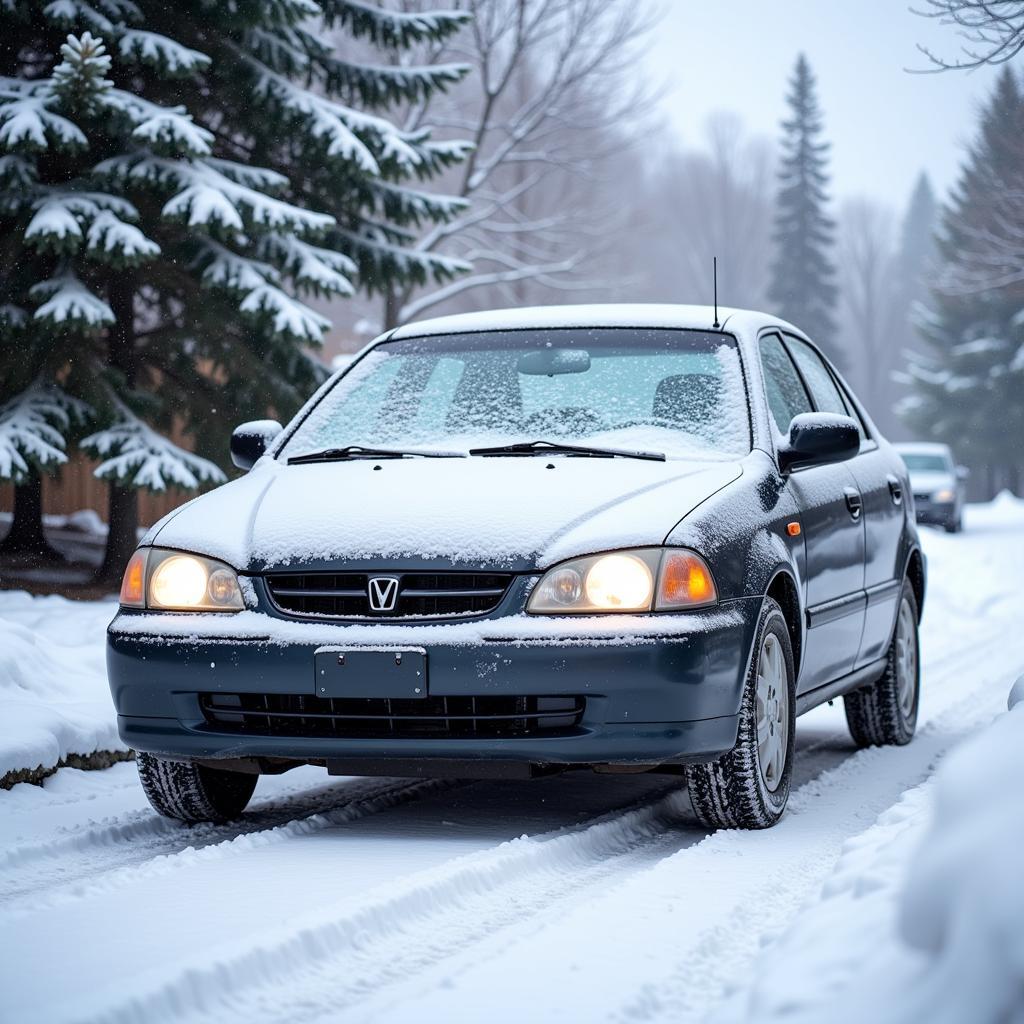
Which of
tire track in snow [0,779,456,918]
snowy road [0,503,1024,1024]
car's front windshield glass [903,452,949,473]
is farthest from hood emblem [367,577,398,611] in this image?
car's front windshield glass [903,452,949,473]

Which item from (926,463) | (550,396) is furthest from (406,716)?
(926,463)

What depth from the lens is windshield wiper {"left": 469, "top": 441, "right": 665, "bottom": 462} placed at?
5691mm

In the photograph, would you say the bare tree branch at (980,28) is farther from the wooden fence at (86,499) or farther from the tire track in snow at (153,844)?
the wooden fence at (86,499)

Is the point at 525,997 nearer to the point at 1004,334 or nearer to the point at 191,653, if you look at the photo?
the point at 191,653

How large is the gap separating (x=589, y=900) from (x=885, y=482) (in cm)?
364

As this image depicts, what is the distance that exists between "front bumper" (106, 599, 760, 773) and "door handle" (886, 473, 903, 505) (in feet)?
8.33

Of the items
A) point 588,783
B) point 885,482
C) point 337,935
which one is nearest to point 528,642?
point 337,935

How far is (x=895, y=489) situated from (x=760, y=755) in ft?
8.48

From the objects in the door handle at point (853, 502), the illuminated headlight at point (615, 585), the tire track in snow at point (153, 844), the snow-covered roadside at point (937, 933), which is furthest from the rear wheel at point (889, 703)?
the snow-covered roadside at point (937, 933)

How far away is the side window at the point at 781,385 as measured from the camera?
6.40m

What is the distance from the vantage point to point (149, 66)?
13.7 metres

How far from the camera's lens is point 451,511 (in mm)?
5129

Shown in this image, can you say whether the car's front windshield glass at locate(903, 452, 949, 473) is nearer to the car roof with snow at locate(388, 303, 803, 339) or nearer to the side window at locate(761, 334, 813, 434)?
the side window at locate(761, 334, 813, 434)

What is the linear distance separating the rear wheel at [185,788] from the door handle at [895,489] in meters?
3.27
